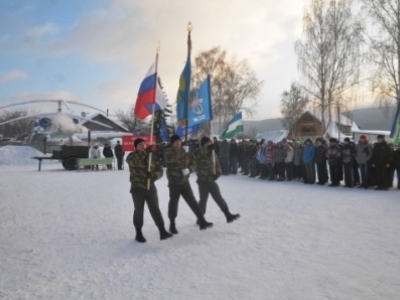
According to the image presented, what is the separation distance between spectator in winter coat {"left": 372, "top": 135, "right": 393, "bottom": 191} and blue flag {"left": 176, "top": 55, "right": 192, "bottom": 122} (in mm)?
6492

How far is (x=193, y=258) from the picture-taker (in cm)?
539

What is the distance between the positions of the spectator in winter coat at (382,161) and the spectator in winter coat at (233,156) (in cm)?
735

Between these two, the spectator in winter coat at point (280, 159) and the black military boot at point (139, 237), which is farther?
the spectator in winter coat at point (280, 159)

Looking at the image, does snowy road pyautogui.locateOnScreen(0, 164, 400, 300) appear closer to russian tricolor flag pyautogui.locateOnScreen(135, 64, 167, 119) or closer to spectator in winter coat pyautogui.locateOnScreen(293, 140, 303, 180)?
russian tricolor flag pyautogui.locateOnScreen(135, 64, 167, 119)

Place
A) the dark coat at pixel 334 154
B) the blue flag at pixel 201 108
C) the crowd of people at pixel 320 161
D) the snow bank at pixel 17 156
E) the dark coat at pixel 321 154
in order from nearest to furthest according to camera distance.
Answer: the blue flag at pixel 201 108 → the crowd of people at pixel 320 161 → the dark coat at pixel 334 154 → the dark coat at pixel 321 154 → the snow bank at pixel 17 156

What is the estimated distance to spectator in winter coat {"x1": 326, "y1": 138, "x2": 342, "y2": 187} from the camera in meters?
13.1

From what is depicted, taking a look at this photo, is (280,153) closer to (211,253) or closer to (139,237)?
(139,237)

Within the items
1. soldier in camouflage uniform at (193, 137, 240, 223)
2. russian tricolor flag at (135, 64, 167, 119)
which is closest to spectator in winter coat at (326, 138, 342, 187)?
soldier in camouflage uniform at (193, 137, 240, 223)

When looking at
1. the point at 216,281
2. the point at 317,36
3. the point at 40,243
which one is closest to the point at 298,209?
the point at 216,281

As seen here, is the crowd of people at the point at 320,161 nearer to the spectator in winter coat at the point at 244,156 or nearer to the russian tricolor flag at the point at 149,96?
the spectator in winter coat at the point at 244,156

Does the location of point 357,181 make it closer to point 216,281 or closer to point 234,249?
point 234,249

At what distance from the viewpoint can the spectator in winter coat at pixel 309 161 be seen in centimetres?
1415

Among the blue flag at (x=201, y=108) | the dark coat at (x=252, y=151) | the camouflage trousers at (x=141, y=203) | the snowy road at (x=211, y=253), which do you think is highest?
the blue flag at (x=201, y=108)

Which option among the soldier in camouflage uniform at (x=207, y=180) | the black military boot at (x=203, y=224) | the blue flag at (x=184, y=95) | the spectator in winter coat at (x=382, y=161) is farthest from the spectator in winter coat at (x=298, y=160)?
the black military boot at (x=203, y=224)
